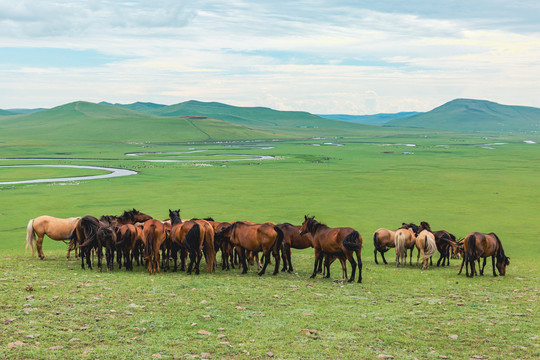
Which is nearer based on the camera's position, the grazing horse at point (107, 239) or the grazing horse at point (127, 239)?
the grazing horse at point (107, 239)

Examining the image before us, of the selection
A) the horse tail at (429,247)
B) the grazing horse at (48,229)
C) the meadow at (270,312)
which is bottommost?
the meadow at (270,312)

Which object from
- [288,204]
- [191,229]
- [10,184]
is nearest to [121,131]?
[10,184]

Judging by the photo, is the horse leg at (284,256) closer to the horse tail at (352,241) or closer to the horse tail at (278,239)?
the horse tail at (278,239)

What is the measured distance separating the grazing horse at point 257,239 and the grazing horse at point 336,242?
998mm

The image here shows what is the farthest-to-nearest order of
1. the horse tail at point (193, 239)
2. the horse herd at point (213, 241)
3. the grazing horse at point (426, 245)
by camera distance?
the grazing horse at point (426, 245)
the horse tail at point (193, 239)
the horse herd at point (213, 241)

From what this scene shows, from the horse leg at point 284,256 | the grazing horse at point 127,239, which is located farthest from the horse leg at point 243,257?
the grazing horse at point 127,239

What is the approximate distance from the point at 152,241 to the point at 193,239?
4.30ft

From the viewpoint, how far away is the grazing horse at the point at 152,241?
629 inches

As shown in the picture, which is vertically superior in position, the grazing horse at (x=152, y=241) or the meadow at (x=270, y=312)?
the grazing horse at (x=152, y=241)

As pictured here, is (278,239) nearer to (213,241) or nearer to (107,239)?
(213,241)

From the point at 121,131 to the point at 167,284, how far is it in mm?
190813

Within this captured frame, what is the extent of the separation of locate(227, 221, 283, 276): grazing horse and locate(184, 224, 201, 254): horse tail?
128cm

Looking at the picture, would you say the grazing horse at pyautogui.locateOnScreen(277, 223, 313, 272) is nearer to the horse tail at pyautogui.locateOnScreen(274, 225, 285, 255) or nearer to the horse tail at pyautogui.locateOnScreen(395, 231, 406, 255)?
the horse tail at pyautogui.locateOnScreen(274, 225, 285, 255)

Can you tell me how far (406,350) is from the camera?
9.21 meters
